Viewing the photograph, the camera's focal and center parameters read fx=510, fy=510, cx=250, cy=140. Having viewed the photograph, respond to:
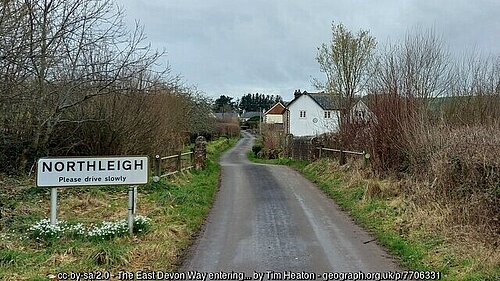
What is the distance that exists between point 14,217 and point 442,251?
25.5ft

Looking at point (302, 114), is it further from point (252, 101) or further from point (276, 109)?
point (252, 101)

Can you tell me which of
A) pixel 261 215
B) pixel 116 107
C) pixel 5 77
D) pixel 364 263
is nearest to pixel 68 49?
pixel 116 107

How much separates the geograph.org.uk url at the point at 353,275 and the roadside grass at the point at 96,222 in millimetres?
1540

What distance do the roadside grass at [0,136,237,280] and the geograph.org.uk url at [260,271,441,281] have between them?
154 centimetres

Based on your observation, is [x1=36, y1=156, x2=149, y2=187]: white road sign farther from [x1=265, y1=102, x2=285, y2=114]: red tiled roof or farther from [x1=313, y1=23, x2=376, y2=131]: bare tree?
[x1=265, y1=102, x2=285, y2=114]: red tiled roof

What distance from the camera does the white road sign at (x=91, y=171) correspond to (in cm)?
862

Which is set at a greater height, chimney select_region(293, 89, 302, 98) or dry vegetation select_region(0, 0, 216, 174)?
chimney select_region(293, 89, 302, 98)

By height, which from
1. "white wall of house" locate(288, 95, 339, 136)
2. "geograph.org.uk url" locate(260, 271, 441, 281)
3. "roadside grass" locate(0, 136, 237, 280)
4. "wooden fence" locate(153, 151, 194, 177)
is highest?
"white wall of house" locate(288, 95, 339, 136)

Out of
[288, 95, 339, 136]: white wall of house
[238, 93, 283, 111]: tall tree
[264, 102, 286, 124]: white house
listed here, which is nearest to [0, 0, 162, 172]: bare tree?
[288, 95, 339, 136]: white wall of house

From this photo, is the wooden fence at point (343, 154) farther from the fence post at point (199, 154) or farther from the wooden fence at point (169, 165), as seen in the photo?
the wooden fence at point (169, 165)

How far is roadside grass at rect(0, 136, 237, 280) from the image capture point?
695 centimetres

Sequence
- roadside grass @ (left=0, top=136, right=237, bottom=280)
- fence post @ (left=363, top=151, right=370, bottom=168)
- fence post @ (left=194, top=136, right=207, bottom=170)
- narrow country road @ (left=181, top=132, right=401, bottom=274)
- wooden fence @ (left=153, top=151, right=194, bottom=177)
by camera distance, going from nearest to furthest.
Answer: roadside grass @ (left=0, top=136, right=237, bottom=280) → narrow country road @ (left=181, top=132, right=401, bottom=274) → wooden fence @ (left=153, top=151, right=194, bottom=177) → fence post @ (left=363, top=151, right=370, bottom=168) → fence post @ (left=194, top=136, right=207, bottom=170)

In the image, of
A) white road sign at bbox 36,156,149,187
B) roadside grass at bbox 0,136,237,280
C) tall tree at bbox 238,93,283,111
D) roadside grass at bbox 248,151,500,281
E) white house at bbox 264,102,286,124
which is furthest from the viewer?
tall tree at bbox 238,93,283,111

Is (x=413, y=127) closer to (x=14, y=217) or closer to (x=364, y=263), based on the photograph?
(x=364, y=263)
